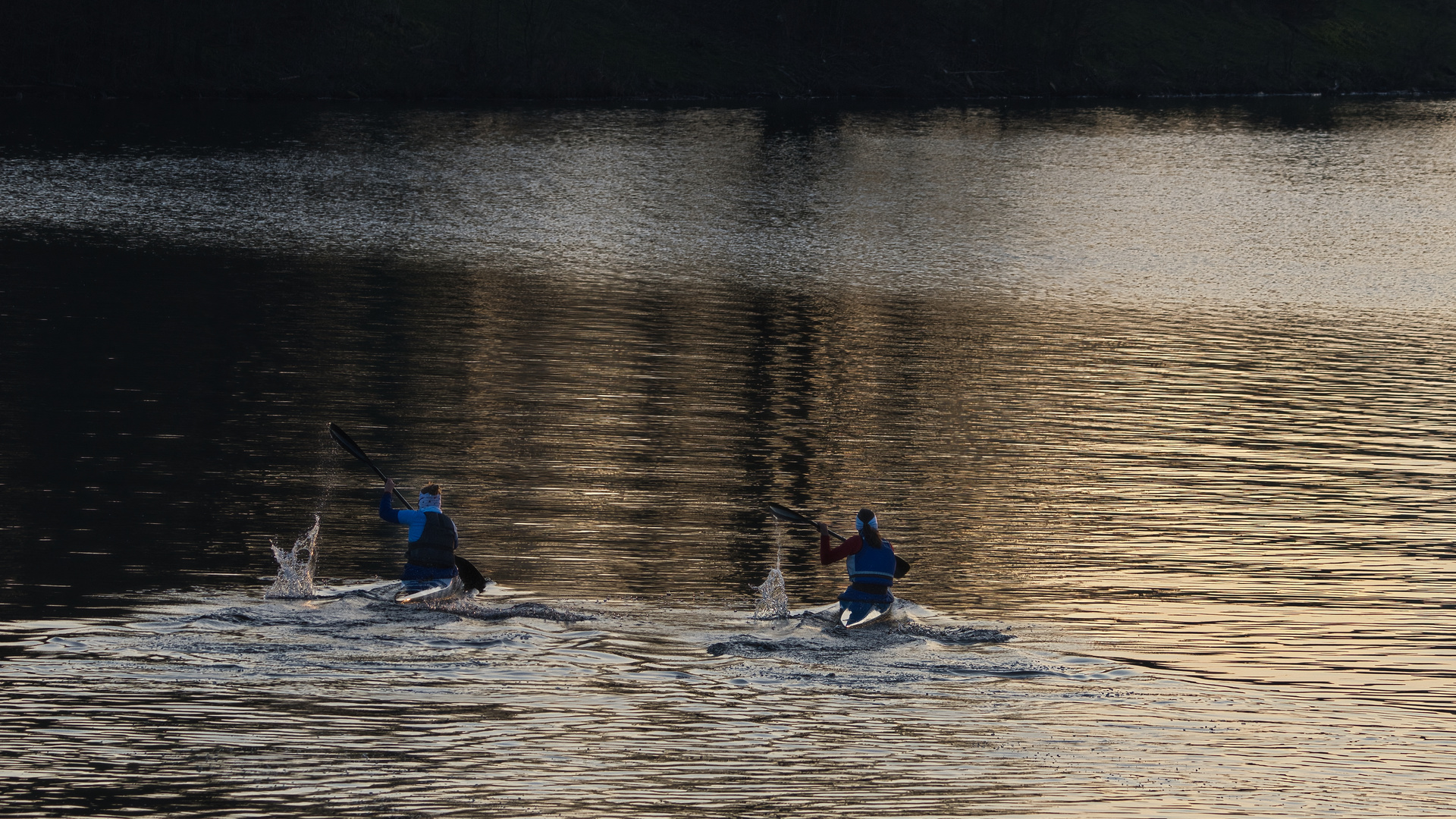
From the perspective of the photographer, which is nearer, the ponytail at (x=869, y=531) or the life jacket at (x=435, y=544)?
the life jacket at (x=435, y=544)

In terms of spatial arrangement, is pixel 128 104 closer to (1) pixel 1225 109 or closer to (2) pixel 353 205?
(2) pixel 353 205

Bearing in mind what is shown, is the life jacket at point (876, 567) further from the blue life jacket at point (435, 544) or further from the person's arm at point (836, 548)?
the person's arm at point (836, 548)

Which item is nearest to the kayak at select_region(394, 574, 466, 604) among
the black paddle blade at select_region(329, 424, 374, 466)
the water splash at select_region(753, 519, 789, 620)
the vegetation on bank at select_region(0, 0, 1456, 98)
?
the black paddle blade at select_region(329, 424, 374, 466)

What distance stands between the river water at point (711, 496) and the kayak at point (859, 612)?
294 millimetres

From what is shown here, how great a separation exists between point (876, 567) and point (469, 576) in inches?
243

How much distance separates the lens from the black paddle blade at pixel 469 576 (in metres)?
23.1

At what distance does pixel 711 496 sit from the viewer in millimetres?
30156

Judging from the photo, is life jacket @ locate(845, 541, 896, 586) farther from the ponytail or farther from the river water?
the river water

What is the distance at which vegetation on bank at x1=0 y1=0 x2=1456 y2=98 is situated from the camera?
334 feet

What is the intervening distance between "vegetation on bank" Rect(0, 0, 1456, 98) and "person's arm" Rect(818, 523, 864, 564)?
88134 mm

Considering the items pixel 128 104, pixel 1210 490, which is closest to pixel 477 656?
pixel 1210 490

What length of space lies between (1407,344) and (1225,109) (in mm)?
82664

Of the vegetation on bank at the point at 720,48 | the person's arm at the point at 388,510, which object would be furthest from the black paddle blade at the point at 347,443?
the vegetation on bank at the point at 720,48

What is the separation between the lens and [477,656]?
20.3 m
